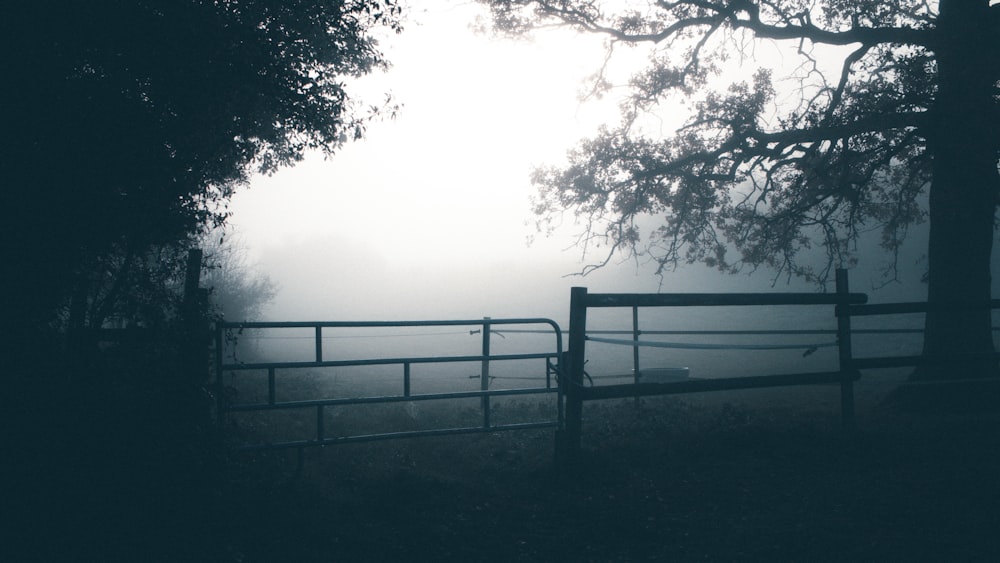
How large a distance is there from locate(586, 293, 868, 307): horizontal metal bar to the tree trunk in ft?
14.7

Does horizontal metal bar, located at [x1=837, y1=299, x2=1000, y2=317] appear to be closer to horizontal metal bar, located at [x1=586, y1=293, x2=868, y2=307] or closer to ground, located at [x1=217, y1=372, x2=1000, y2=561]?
horizontal metal bar, located at [x1=586, y1=293, x2=868, y2=307]

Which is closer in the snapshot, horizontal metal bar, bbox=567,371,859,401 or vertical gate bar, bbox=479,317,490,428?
horizontal metal bar, bbox=567,371,859,401

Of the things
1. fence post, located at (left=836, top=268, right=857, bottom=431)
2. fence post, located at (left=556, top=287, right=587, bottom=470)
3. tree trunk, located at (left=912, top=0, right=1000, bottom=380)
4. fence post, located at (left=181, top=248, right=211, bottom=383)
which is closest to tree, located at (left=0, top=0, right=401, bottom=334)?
fence post, located at (left=181, top=248, right=211, bottom=383)

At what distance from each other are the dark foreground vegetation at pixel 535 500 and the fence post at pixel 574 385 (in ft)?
0.56

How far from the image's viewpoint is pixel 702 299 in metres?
6.38

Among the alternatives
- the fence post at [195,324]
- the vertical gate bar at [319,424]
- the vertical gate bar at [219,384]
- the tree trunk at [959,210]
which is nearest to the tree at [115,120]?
the fence post at [195,324]

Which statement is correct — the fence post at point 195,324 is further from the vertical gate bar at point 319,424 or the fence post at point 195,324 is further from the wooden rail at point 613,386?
the wooden rail at point 613,386

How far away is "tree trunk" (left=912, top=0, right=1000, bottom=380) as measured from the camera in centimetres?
1011

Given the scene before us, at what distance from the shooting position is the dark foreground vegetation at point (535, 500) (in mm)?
3947

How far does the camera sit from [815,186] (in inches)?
539

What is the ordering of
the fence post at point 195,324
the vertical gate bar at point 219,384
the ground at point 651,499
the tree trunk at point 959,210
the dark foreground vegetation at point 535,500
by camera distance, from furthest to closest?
the tree trunk at point 959,210 → the vertical gate bar at point 219,384 → the fence post at point 195,324 → the ground at point 651,499 → the dark foreground vegetation at point 535,500

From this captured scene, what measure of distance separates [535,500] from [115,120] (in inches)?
167

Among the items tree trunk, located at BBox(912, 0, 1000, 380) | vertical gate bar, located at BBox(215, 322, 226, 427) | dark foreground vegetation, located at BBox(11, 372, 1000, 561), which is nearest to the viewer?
dark foreground vegetation, located at BBox(11, 372, 1000, 561)

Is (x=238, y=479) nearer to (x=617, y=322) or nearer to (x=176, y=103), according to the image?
(x=176, y=103)
